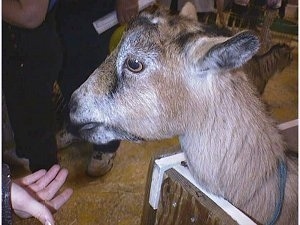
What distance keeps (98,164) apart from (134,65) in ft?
4.23

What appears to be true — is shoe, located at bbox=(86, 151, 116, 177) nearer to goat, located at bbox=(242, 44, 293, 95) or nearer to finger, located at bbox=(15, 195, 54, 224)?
goat, located at bbox=(242, 44, 293, 95)

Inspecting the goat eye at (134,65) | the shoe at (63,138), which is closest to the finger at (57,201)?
the goat eye at (134,65)

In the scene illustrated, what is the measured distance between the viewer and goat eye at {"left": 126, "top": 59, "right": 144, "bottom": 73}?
1.24m

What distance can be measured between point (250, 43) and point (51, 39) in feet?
3.10

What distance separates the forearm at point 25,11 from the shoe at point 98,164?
103cm

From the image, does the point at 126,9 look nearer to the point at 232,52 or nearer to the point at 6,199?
the point at 232,52

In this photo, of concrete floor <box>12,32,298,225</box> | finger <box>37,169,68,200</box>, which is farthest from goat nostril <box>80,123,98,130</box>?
concrete floor <box>12,32,298,225</box>

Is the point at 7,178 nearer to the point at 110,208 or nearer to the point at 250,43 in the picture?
the point at 250,43

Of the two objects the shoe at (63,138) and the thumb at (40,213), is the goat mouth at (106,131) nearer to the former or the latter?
the thumb at (40,213)

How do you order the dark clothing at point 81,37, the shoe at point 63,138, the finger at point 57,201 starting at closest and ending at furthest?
the finger at point 57,201, the dark clothing at point 81,37, the shoe at point 63,138

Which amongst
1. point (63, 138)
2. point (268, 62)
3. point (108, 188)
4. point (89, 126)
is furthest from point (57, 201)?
point (268, 62)

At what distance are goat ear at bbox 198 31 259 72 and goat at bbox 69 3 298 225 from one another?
3cm

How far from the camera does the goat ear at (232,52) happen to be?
41.0 inches

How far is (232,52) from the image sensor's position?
1.07 meters
